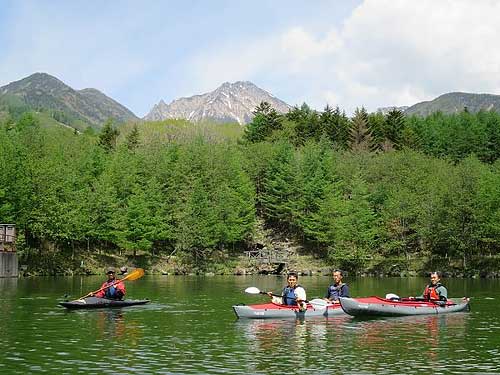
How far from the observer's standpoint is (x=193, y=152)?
306ft

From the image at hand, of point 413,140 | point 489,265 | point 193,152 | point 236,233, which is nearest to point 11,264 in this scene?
point 236,233

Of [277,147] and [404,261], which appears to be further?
[277,147]

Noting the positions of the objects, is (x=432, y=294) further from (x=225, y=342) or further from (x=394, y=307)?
(x=225, y=342)

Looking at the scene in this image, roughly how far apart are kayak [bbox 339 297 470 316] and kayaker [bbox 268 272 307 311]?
1637mm

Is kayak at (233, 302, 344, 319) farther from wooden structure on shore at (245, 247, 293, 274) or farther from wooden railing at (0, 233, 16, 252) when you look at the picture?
wooden structure on shore at (245, 247, 293, 274)

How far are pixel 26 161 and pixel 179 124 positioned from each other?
66610 millimetres

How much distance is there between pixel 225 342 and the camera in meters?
22.9

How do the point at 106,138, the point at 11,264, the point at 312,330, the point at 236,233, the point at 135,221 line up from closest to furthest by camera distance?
the point at 312,330 → the point at 11,264 → the point at 135,221 → the point at 236,233 → the point at 106,138

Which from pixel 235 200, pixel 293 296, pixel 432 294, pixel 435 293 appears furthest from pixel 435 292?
pixel 235 200

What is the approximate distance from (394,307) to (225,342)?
35.9 ft

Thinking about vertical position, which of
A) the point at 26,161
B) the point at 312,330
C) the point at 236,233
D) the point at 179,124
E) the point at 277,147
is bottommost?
the point at 312,330

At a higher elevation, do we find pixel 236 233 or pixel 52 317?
pixel 236 233

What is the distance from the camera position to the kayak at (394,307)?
98.6 ft

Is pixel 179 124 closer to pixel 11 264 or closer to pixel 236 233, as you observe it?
pixel 236 233
